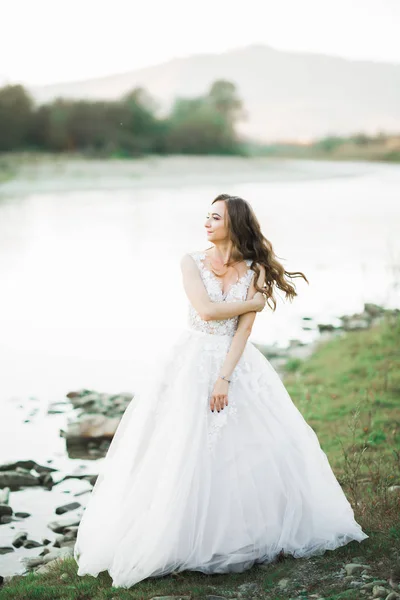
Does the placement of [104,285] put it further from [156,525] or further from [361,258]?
[156,525]

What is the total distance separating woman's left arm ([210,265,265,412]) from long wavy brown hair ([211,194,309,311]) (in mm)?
89

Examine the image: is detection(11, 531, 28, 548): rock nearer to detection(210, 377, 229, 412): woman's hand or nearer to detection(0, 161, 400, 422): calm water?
detection(210, 377, 229, 412): woman's hand

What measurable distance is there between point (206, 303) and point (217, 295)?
0.37ft

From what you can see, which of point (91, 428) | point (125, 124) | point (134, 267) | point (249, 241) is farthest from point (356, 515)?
point (125, 124)

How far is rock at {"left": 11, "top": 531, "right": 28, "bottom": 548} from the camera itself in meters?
5.85

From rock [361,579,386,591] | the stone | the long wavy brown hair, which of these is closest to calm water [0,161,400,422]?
the long wavy brown hair

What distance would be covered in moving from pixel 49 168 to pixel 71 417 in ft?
71.1

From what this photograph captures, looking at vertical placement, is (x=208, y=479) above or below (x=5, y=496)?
above

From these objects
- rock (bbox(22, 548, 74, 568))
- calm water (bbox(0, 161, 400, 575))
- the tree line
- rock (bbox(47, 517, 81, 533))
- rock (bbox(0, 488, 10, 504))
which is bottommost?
rock (bbox(47, 517, 81, 533))

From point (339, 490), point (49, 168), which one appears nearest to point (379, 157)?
point (49, 168)

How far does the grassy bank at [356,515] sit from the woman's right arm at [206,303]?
42.3 inches

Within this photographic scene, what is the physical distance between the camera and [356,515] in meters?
4.83

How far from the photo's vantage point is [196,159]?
33469mm

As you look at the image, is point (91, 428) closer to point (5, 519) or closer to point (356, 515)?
point (5, 519)
